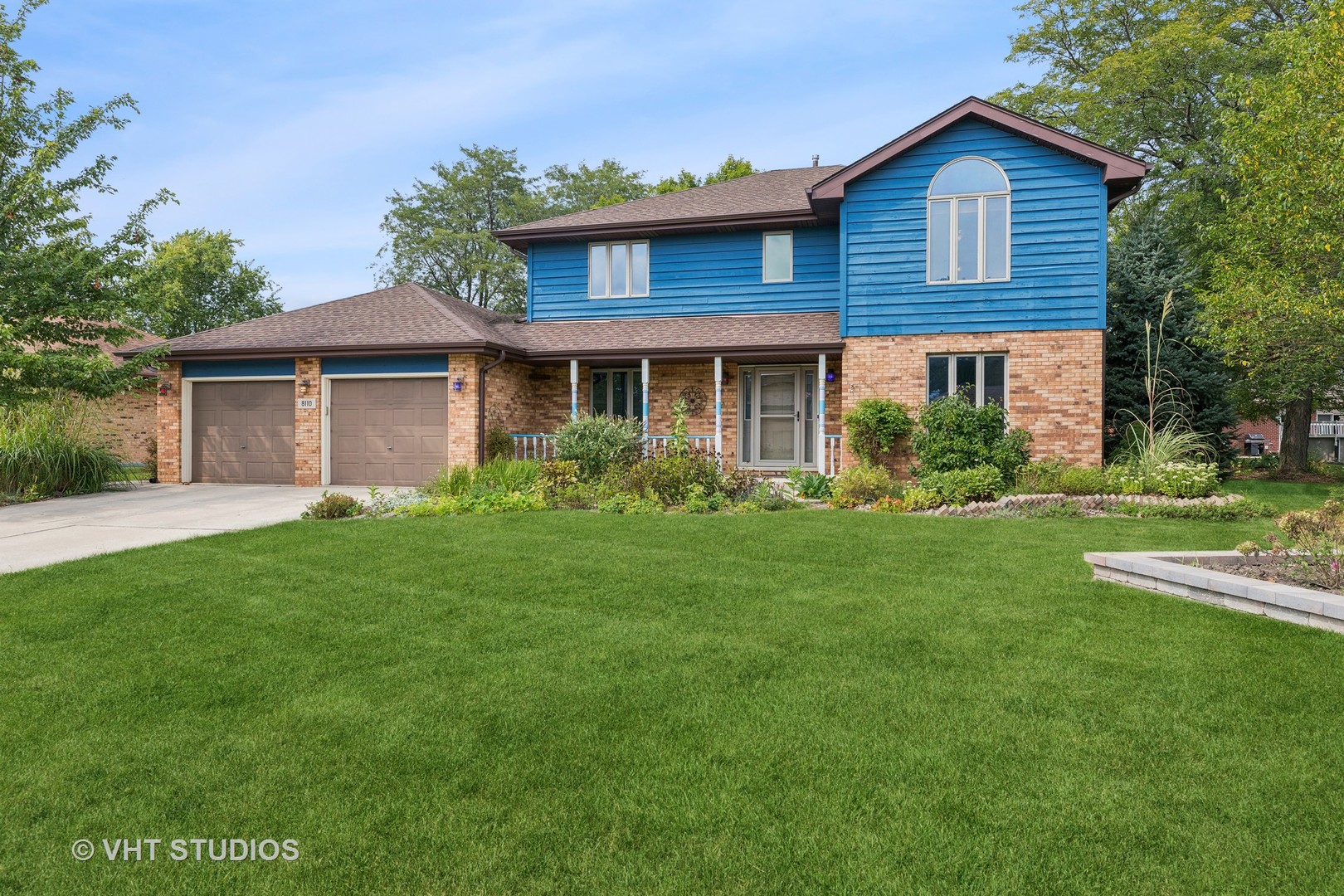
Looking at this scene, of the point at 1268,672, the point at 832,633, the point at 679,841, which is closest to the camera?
the point at 679,841

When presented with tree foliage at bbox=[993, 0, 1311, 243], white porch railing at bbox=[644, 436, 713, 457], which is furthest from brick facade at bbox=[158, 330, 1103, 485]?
tree foliage at bbox=[993, 0, 1311, 243]

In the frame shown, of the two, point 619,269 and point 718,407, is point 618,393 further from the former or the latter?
point 718,407

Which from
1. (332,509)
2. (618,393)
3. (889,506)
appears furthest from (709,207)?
(332,509)

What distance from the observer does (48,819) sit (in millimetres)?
2715

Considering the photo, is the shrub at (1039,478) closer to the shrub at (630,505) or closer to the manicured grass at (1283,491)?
the manicured grass at (1283,491)

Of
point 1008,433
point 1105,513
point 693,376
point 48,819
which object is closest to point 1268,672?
point 48,819

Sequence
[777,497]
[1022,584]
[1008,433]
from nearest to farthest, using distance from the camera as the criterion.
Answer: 1. [1022,584]
2. [777,497]
3. [1008,433]

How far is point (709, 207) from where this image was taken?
16.0 m

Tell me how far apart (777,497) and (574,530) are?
11.9 ft

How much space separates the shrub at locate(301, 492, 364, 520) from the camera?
10.0m

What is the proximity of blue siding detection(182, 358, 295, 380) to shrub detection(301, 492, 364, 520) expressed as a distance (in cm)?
623

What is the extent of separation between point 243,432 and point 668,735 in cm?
1524

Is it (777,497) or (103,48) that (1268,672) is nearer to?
(777,497)

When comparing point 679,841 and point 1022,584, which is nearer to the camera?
point 679,841
